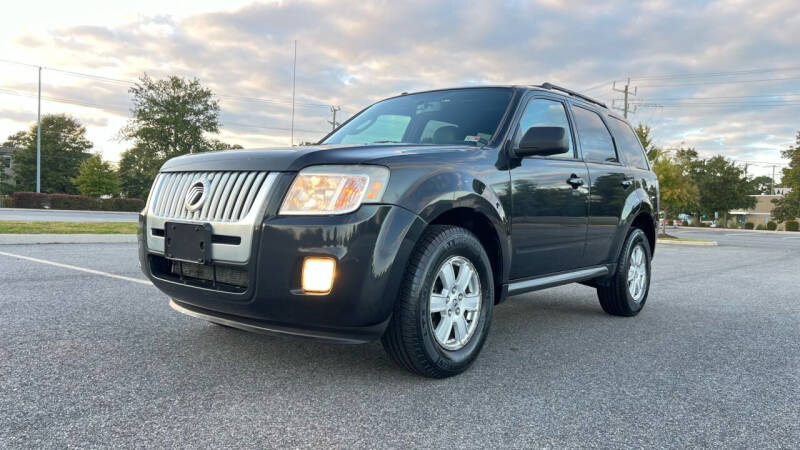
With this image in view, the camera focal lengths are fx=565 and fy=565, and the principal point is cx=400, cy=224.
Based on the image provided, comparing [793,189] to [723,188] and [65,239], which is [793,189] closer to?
[723,188]

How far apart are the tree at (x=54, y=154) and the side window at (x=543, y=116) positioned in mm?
68248

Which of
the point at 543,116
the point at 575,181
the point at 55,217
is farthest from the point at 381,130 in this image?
the point at 55,217

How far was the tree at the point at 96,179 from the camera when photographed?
51.9 meters

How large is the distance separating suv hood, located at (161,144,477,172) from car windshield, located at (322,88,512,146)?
2.35ft

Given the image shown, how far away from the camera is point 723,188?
202ft

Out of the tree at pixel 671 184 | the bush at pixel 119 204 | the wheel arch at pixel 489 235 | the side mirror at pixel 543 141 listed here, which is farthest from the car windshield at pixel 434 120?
the bush at pixel 119 204

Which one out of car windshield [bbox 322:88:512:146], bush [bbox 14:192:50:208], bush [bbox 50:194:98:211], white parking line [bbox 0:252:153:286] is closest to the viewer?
car windshield [bbox 322:88:512:146]

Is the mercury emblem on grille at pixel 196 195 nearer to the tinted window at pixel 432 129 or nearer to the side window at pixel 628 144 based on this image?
the tinted window at pixel 432 129

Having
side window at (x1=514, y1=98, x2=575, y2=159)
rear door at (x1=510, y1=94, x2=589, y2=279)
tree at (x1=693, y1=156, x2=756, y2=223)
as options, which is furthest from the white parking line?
tree at (x1=693, y1=156, x2=756, y2=223)

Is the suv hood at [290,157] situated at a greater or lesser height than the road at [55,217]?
greater

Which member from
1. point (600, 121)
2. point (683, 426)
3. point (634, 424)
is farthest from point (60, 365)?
point (600, 121)

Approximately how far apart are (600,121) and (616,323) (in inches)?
70.6

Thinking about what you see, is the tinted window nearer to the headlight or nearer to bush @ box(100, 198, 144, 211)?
the headlight

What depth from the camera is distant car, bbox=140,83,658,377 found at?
8.71 ft
